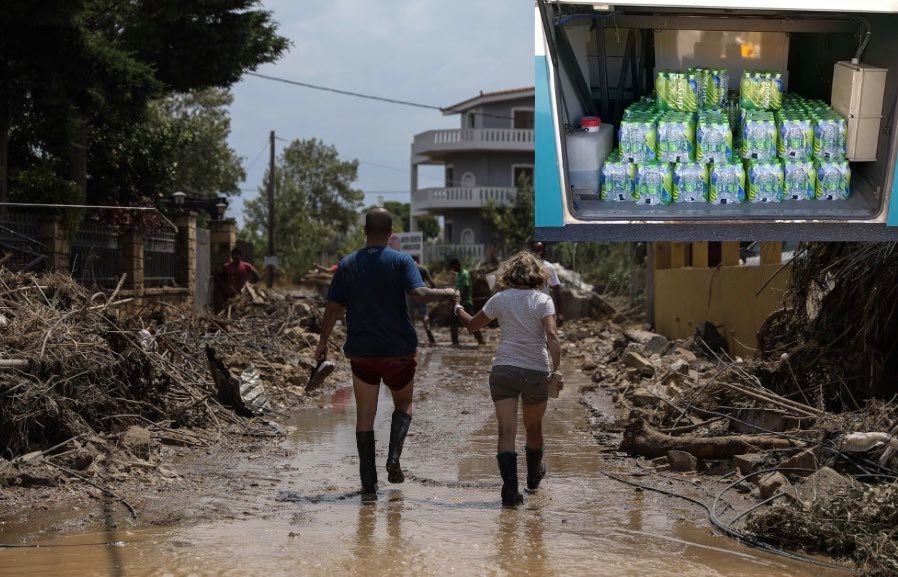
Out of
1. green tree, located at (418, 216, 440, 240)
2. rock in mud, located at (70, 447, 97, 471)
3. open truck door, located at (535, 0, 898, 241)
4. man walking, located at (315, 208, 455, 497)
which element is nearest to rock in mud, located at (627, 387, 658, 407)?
man walking, located at (315, 208, 455, 497)

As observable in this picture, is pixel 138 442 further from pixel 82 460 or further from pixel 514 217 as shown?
pixel 514 217

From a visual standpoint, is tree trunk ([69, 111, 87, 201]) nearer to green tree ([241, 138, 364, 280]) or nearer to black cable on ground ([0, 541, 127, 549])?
black cable on ground ([0, 541, 127, 549])

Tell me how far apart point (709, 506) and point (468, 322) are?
1942mm

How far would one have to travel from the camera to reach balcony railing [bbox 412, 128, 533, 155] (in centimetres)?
5153

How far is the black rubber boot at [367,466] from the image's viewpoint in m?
7.12

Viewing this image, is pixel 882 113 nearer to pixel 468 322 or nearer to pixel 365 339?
pixel 468 322

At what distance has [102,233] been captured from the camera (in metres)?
17.4

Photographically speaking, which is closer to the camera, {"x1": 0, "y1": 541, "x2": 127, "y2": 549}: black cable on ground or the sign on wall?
{"x1": 0, "y1": 541, "x2": 127, "y2": 549}: black cable on ground

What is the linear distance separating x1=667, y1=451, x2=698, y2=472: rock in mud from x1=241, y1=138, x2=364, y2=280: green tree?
155ft

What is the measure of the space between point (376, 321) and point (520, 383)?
1.04m

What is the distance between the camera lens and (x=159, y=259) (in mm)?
20031

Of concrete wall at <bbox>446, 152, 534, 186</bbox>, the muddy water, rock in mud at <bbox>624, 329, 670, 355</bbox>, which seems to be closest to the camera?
the muddy water

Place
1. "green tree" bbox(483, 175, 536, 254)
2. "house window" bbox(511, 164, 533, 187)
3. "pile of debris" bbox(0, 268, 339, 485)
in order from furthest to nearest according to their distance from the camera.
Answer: "house window" bbox(511, 164, 533, 187) < "green tree" bbox(483, 175, 536, 254) < "pile of debris" bbox(0, 268, 339, 485)

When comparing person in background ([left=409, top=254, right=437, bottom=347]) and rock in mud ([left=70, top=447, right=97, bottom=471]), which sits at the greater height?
person in background ([left=409, top=254, right=437, bottom=347])
